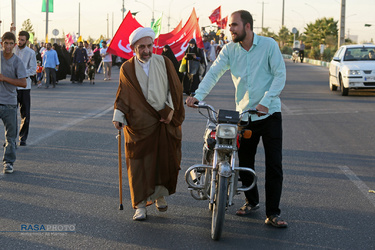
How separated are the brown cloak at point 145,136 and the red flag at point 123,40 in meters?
12.4

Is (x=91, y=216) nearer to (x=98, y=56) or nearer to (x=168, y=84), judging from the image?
(x=168, y=84)

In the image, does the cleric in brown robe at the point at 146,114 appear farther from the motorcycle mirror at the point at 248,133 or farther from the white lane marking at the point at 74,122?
the white lane marking at the point at 74,122

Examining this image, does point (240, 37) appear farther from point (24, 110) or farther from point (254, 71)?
point (24, 110)

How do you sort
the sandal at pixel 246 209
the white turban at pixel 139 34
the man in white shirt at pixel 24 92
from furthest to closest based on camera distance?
1. the man in white shirt at pixel 24 92
2. the sandal at pixel 246 209
3. the white turban at pixel 139 34

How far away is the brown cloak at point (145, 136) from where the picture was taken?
19.4 ft

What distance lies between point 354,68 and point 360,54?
1675mm

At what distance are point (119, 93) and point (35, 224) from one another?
139 centimetres

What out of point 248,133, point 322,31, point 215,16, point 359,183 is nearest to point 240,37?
point 248,133

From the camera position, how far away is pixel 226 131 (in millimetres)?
5246

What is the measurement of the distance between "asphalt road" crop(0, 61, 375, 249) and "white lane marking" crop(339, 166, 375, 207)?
1cm

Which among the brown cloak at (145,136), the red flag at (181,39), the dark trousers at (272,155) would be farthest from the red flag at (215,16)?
the dark trousers at (272,155)

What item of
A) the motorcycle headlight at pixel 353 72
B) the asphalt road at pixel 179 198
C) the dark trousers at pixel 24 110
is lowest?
the asphalt road at pixel 179 198

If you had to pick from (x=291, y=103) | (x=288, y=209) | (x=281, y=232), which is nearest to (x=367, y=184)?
(x=288, y=209)

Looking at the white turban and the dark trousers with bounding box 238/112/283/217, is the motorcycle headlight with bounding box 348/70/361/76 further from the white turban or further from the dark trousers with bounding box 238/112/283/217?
the white turban
